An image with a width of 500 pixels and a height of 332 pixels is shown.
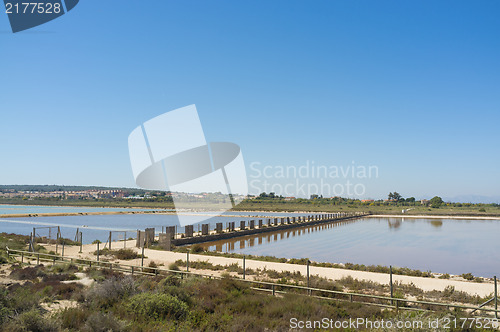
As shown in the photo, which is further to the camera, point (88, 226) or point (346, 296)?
point (88, 226)

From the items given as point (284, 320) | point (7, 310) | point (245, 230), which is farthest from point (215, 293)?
point (245, 230)

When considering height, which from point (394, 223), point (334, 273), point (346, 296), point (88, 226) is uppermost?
point (346, 296)

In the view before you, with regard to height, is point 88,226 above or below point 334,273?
below

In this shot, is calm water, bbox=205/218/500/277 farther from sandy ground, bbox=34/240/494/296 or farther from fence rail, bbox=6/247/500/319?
fence rail, bbox=6/247/500/319

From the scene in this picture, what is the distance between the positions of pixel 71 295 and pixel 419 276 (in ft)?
52.1

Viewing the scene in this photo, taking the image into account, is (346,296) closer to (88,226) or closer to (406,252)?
(406,252)

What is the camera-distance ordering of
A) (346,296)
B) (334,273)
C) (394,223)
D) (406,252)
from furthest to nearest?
(394,223) < (406,252) < (334,273) < (346,296)

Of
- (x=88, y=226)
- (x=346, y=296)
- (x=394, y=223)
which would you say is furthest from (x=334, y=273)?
(x=394, y=223)

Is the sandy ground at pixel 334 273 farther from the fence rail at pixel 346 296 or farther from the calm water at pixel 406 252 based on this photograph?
the calm water at pixel 406 252

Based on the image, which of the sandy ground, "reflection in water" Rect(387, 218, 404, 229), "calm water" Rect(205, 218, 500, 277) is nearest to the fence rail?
the sandy ground

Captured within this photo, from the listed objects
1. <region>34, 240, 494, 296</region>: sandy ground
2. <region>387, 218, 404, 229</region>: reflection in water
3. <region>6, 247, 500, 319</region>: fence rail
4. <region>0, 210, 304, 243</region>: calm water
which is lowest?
<region>387, 218, 404, 229</region>: reflection in water

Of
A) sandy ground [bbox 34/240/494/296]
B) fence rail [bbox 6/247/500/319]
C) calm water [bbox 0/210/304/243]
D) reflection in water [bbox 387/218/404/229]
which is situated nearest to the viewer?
fence rail [bbox 6/247/500/319]

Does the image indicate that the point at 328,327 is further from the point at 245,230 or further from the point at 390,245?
the point at 245,230

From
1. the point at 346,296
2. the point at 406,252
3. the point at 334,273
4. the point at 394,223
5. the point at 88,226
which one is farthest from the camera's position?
the point at 394,223
